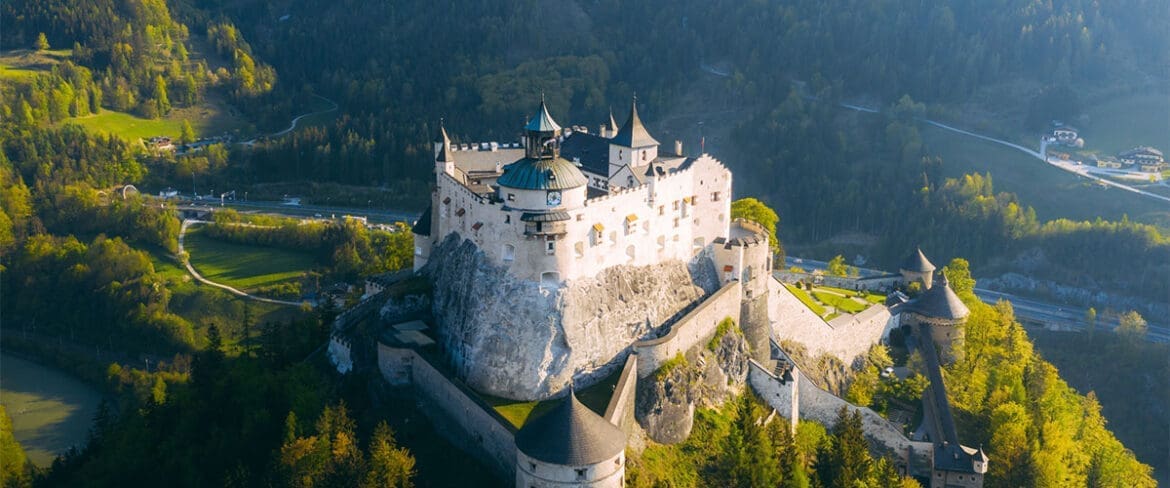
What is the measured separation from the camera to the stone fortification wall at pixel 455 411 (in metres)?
50.7

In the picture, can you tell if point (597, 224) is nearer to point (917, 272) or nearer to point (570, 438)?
point (570, 438)

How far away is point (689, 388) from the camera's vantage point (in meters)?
57.2

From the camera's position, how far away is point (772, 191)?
145m

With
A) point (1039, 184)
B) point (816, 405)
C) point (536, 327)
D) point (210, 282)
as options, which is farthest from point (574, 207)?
point (1039, 184)

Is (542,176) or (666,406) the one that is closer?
(542,176)

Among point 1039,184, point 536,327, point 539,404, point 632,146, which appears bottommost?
point 539,404

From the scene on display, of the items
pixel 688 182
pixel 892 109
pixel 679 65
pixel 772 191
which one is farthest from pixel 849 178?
pixel 688 182

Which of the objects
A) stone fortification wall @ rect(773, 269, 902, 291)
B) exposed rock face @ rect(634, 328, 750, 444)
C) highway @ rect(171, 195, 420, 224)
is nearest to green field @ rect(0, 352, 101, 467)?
highway @ rect(171, 195, 420, 224)

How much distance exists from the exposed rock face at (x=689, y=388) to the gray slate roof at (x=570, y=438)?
8.66 metres

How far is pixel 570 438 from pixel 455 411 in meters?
11.0

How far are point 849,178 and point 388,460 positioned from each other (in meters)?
107

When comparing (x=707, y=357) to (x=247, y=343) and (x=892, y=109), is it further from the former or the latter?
(x=892, y=109)

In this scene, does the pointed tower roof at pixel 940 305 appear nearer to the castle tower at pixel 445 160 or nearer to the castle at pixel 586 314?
the castle at pixel 586 314

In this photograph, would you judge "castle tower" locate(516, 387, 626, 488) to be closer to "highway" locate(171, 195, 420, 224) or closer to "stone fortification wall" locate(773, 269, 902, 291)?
"stone fortification wall" locate(773, 269, 902, 291)
